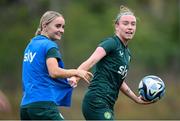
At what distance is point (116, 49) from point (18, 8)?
24.9m

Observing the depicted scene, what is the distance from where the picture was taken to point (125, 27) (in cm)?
925

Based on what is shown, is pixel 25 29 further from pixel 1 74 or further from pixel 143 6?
pixel 143 6

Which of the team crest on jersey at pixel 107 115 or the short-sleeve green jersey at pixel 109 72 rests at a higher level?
the short-sleeve green jersey at pixel 109 72

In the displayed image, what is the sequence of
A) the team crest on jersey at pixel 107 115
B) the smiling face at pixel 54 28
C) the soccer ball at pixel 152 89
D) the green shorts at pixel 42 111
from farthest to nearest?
the soccer ball at pixel 152 89 < the team crest on jersey at pixel 107 115 < the smiling face at pixel 54 28 < the green shorts at pixel 42 111

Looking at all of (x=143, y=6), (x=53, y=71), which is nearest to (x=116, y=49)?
(x=53, y=71)

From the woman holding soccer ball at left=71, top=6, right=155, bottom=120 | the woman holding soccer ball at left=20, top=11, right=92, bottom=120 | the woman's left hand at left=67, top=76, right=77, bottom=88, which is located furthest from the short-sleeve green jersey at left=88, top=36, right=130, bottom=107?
the woman holding soccer ball at left=20, top=11, right=92, bottom=120

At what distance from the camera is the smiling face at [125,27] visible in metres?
9.24

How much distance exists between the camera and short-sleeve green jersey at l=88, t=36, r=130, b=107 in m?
9.04

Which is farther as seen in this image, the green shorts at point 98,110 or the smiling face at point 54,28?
the green shorts at point 98,110

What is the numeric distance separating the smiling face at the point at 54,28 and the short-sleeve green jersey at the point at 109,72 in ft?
2.75

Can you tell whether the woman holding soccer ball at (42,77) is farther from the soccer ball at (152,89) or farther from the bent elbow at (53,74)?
the soccer ball at (152,89)

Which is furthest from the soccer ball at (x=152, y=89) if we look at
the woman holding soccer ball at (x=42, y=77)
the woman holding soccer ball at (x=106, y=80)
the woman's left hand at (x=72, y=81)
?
the woman holding soccer ball at (x=42, y=77)

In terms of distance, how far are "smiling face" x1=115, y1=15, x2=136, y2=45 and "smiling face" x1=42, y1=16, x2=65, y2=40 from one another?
1143 millimetres

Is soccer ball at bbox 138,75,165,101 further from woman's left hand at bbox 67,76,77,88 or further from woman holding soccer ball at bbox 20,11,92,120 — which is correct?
woman holding soccer ball at bbox 20,11,92,120
